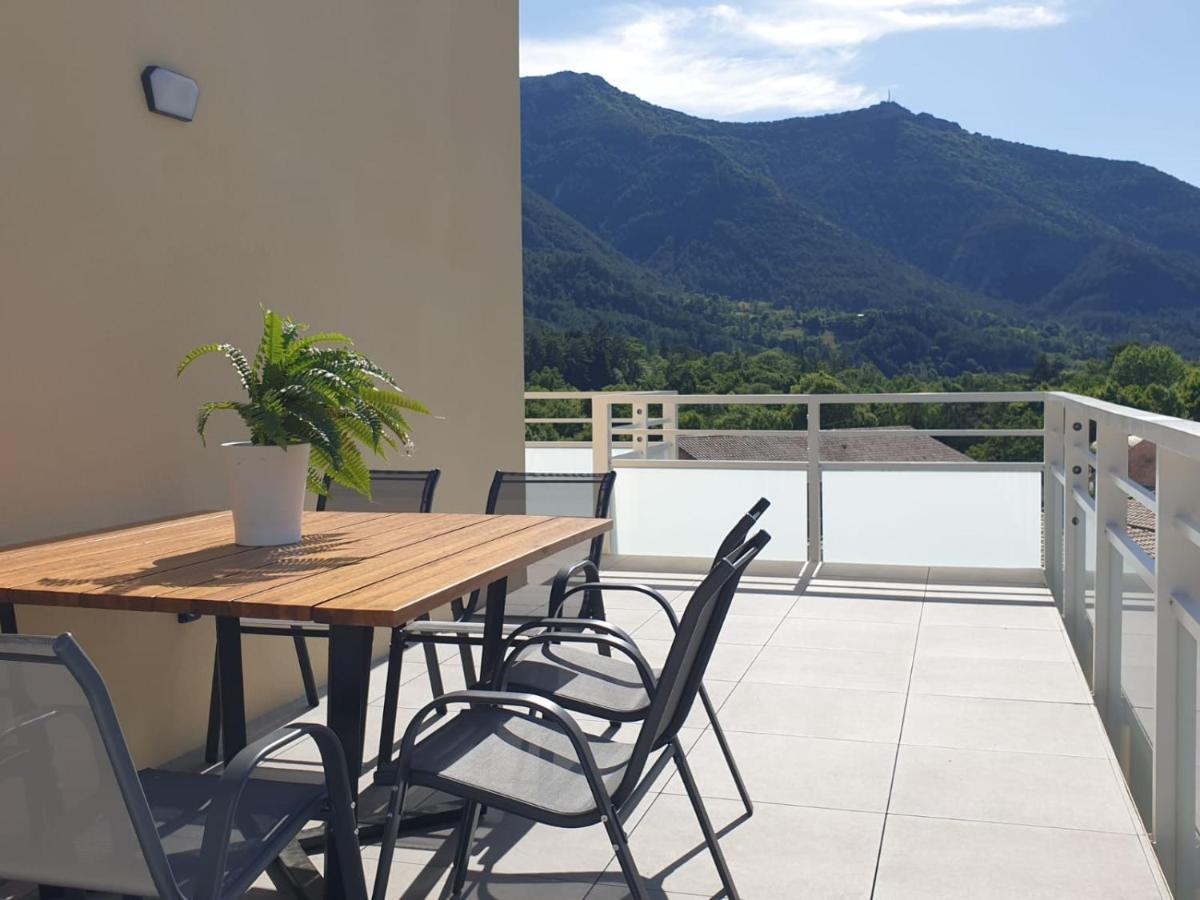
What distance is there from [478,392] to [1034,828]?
10.7 ft

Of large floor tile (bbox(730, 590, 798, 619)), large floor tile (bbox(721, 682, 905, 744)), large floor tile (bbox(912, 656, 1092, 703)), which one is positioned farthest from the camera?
large floor tile (bbox(730, 590, 798, 619))

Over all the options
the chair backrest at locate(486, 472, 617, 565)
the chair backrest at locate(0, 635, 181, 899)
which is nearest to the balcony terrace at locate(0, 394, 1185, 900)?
the chair backrest at locate(486, 472, 617, 565)

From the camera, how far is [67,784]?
55.7 inches

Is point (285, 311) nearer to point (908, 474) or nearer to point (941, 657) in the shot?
point (941, 657)

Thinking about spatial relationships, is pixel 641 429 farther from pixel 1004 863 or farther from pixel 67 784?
pixel 67 784

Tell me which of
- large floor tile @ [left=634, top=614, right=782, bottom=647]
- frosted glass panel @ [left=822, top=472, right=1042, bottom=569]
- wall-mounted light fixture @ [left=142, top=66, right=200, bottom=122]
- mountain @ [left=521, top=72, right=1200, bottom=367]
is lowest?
large floor tile @ [left=634, top=614, right=782, bottom=647]

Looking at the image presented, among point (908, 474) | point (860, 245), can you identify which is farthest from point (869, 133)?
point (908, 474)

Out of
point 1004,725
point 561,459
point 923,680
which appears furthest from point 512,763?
point 561,459

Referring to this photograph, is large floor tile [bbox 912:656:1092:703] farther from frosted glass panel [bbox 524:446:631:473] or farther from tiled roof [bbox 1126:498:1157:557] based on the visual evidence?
frosted glass panel [bbox 524:446:631:473]

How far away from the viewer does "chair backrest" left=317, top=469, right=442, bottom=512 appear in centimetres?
375

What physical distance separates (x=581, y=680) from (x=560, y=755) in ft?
1.76

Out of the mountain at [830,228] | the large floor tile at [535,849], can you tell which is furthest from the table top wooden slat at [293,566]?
the mountain at [830,228]

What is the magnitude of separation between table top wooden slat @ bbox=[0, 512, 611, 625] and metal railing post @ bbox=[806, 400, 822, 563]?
3.34 meters

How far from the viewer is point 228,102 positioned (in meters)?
3.61
